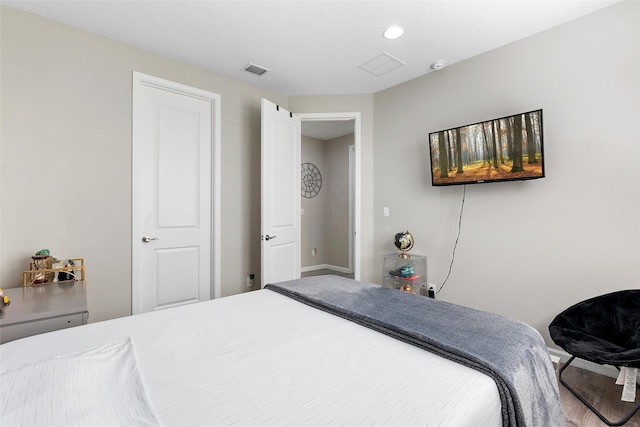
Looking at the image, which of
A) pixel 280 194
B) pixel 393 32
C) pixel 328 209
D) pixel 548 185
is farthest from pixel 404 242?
pixel 328 209

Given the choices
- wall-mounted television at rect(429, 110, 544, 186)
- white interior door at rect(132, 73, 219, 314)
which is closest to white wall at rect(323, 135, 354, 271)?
wall-mounted television at rect(429, 110, 544, 186)

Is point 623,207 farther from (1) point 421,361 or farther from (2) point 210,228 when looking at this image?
(2) point 210,228

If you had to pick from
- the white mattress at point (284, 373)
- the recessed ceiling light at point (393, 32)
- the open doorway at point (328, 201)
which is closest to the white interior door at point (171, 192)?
the white mattress at point (284, 373)

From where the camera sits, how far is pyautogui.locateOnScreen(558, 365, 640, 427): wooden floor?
1.67m

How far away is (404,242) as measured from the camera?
3.16 metres

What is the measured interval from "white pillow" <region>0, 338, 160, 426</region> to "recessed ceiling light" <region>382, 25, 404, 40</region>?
260cm

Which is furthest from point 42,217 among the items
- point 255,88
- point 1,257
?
point 255,88

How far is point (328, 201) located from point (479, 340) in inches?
187

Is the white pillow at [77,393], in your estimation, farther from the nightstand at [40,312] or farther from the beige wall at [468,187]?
the beige wall at [468,187]

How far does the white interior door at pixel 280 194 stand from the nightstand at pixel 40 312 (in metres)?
1.64

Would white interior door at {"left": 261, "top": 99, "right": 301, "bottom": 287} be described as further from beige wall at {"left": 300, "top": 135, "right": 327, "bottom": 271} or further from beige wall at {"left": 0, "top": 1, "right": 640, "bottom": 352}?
beige wall at {"left": 300, "top": 135, "right": 327, "bottom": 271}

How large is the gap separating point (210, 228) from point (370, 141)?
6.78 feet

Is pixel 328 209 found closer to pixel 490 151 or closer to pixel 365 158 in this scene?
pixel 365 158

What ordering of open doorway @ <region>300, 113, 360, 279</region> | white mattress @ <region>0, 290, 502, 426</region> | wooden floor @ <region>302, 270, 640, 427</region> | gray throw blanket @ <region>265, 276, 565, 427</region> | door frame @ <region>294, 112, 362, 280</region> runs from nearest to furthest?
white mattress @ <region>0, 290, 502, 426</region> < gray throw blanket @ <region>265, 276, 565, 427</region> < wooden floor @ <region>302, 270, 640, 427</region> < door frame @ <region>294, 112, 362, 280</region> < open doorway @ <region>300, 113, 360, 279</region>
